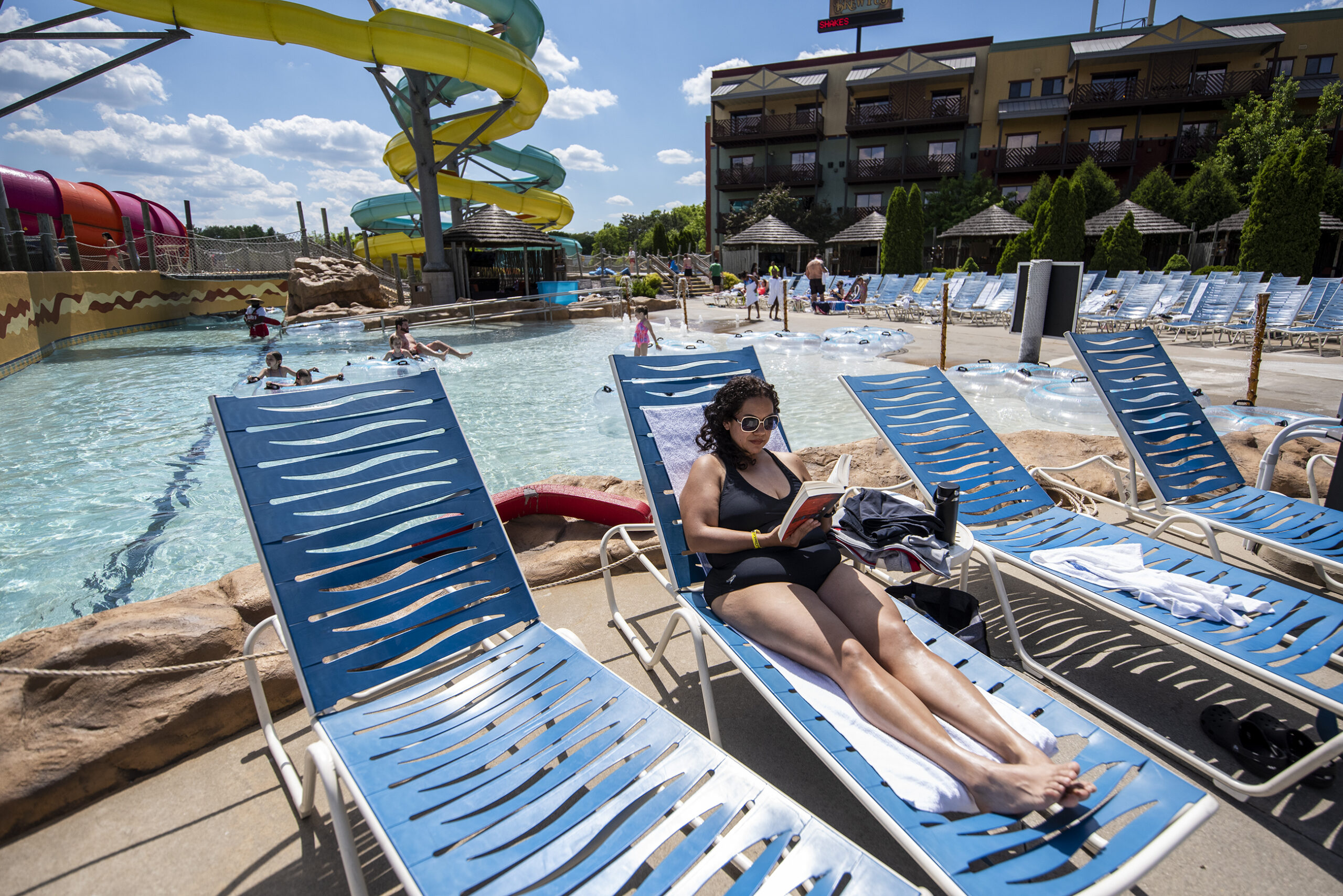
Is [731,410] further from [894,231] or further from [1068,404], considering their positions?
[894,231]

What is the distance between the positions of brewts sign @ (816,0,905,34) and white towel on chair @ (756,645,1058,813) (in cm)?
4601

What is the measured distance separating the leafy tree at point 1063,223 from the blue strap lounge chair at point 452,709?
19.8 m

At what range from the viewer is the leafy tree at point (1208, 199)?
21766mm

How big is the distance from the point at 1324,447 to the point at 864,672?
435 centimetres

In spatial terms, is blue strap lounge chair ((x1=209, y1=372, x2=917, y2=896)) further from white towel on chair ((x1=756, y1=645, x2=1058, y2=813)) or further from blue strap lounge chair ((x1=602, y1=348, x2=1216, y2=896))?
white towel on chair ((x1=756, y1=645, x2=1058, y2=813))

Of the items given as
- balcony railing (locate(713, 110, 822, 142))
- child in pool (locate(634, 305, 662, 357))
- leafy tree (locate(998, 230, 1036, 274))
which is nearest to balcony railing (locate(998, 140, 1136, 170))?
balcony railing (locate(713, 110, 822, 142))

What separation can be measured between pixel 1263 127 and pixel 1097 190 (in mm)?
5869

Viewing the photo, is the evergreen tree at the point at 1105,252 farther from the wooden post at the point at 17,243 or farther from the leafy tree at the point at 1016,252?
the wooden post at the point at 17,243

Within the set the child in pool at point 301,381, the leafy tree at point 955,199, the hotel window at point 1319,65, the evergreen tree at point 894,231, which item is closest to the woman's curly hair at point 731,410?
the child in pool at point 301,381

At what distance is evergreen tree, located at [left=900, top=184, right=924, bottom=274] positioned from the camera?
23.5 meters

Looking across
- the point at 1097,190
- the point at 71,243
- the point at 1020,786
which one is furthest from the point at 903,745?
the point at 1097,190

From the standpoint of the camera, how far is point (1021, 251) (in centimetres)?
1988

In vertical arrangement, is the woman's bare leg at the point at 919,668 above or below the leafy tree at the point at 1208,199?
below

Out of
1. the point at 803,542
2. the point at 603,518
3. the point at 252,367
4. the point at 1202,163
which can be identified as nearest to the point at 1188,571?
the point at 803,542
